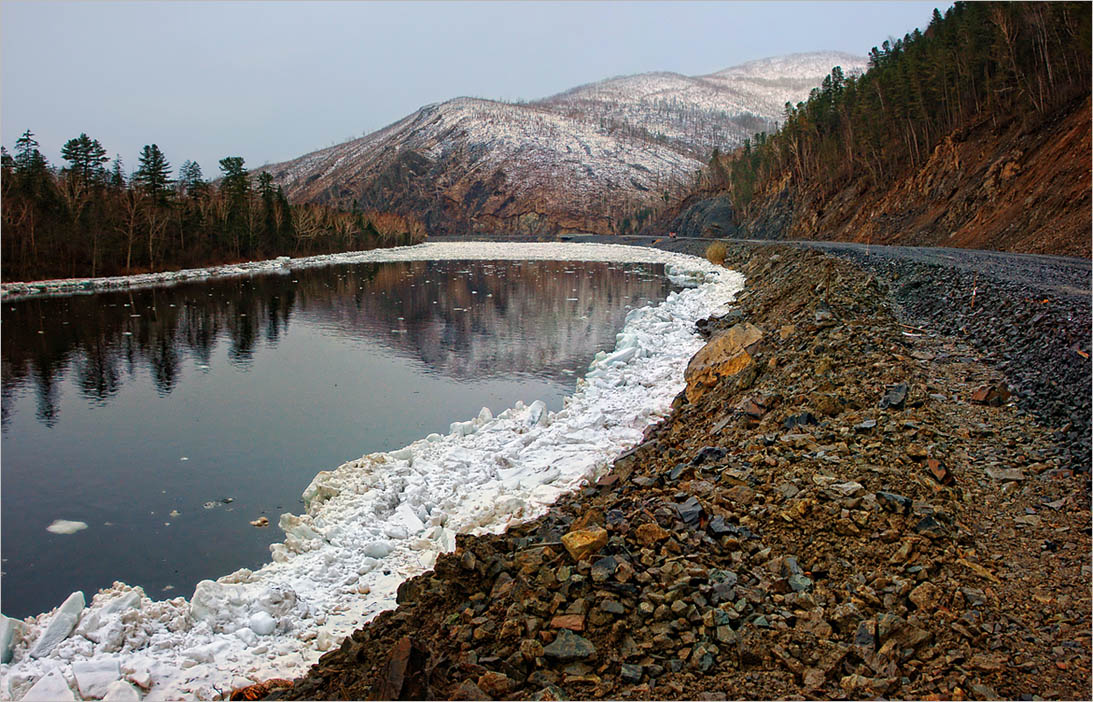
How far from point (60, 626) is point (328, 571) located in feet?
6.98

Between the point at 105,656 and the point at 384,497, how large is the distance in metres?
3.43

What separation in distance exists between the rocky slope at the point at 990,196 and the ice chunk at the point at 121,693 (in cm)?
2476

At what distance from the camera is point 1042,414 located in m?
6.48

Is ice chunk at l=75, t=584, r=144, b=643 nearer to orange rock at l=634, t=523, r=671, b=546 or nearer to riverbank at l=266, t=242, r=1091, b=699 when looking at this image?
riverbank at l=266, t=242, r=1091, b=699

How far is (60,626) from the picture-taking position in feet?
17.4

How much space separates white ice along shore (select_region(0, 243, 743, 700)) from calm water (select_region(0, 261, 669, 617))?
1085 mm

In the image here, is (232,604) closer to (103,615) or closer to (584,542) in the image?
(103,615)

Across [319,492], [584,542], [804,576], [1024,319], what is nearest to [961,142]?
[1024,319]

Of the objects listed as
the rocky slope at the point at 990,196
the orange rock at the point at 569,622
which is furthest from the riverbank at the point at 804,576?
the rocky slope at the point at 990,196

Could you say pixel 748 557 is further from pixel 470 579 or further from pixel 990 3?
pixel 990 3

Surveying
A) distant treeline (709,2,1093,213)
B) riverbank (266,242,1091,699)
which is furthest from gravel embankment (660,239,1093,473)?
distant treeline (709,2,1093,213)

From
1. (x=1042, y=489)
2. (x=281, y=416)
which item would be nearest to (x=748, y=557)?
(x=1042, y=489)

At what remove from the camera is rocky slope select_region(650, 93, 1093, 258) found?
22.9 meters

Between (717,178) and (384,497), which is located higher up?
(717,178)
